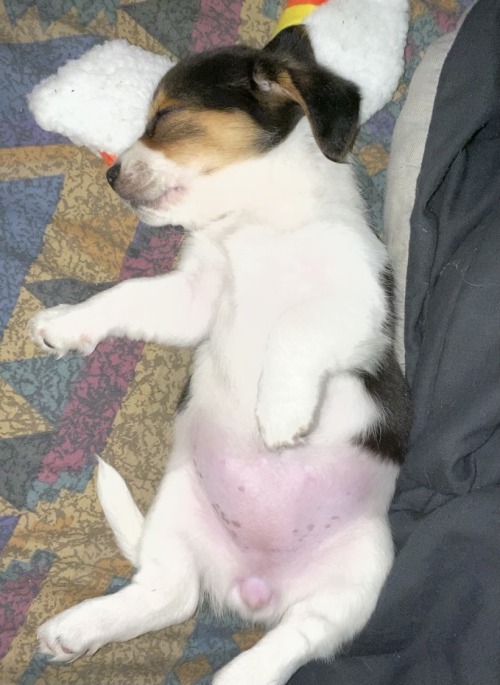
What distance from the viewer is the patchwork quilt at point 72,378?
2.14 meters

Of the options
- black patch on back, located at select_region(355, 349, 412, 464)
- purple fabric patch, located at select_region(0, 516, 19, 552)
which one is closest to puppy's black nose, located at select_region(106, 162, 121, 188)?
black patch on back, located at select_region(355, 349, 412, 464)

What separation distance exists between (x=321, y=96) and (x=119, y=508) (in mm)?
1223

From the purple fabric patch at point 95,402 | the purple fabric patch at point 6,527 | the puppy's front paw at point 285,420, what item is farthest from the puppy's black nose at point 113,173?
Answer: the purple fabric patch at point 6,527

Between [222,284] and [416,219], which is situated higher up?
[416,219]

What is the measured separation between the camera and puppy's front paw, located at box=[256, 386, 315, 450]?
1849mm

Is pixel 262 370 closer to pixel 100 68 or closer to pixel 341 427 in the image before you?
pixel 341 427

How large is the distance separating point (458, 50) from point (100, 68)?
1.02m

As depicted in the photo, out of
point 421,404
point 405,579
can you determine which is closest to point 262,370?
point 421,404

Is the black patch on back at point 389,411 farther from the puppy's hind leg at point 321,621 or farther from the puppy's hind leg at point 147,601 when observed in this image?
the puppy's hind leg at point 147,601

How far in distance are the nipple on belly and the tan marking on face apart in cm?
111

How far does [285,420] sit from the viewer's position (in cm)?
185

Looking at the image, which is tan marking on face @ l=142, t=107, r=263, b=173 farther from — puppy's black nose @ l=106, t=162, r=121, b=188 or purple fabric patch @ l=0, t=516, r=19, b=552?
purple fabric patch @ l=0, t=516, r=19, b=552

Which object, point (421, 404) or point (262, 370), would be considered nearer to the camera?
point (262, 370)

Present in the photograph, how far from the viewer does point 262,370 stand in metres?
1.94
